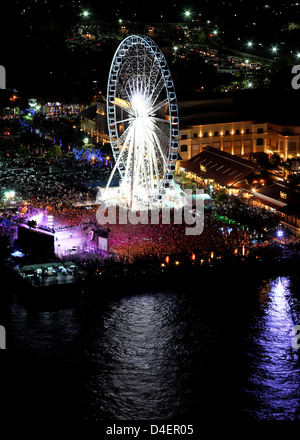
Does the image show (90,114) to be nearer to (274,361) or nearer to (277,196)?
(277,196)

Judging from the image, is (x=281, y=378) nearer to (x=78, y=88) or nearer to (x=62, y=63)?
(x=78, y=88)

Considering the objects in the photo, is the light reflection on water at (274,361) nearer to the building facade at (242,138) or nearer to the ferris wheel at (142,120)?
the ferris wheel at (142,120)

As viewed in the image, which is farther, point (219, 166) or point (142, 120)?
point (219, 166)

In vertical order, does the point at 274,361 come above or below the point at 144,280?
below

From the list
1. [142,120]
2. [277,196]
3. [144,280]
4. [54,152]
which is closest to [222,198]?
[277,196]

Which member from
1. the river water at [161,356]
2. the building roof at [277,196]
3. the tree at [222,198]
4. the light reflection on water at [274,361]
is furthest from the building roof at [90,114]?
the light reflection on water at [274,361]

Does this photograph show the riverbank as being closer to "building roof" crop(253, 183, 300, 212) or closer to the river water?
the river water
